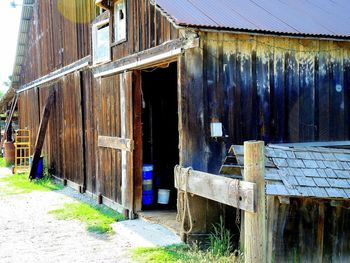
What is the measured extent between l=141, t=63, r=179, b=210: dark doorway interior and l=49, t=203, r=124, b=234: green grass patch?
3.76ft

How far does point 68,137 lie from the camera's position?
12625 mm

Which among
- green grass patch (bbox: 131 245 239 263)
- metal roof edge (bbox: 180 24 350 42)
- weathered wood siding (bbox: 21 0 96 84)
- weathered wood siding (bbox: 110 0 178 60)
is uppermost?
weathered wood siding (bbox: 21 0 96 84)

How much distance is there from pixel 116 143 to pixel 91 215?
1.54m

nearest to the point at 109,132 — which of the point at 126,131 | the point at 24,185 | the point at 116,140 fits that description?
the point at 116,140

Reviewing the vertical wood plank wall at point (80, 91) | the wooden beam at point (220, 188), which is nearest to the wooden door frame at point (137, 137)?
the vertical wood plank wall at point (80, 91)

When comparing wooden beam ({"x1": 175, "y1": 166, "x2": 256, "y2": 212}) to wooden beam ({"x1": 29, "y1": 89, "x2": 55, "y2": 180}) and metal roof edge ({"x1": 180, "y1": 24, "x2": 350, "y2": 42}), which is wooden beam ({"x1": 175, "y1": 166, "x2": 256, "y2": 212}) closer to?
metal roof edge ({"x1": 180, "y1": 24, "x2": 350, "y2": 42})

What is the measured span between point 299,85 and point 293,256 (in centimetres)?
291

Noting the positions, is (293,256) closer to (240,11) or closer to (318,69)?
(318,69)

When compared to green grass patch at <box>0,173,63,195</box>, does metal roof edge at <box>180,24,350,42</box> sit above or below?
above

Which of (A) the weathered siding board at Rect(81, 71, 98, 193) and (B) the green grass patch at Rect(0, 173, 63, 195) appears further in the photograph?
(B) the green grass patch at Rect(0, 173, 63, 195)

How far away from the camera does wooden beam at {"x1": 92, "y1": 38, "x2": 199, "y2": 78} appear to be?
638 centimetres

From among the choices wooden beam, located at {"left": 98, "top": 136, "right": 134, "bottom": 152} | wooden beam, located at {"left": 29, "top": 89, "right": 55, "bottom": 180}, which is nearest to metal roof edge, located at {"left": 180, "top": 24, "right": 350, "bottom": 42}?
wooden beam, located at {"left": 98, "top": 136, "right": 134, "bottom": 152}

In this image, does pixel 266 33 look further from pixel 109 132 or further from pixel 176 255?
pixel 109 132

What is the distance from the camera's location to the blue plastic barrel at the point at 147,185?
341 inches
